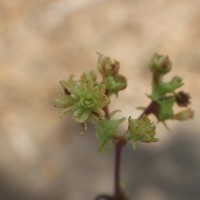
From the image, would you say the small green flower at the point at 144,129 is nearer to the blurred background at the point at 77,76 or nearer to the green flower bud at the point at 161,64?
the green flower bud at the point at 161,64

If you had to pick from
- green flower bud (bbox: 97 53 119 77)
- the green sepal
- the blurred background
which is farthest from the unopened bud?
the blurred background

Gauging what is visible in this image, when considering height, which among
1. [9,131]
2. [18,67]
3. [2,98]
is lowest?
[9,131]

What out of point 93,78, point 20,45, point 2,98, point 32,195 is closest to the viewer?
point 93,78

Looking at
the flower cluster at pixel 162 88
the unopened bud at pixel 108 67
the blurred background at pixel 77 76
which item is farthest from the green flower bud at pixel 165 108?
the blurred background at pixel 77 76

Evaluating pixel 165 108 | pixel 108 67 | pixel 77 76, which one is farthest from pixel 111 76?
pixel 77 76

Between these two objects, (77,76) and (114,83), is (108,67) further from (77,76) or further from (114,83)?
(77,76)

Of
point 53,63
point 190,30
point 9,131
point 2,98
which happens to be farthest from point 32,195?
point 190,30

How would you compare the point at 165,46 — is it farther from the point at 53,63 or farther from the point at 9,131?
the point at 9,131
